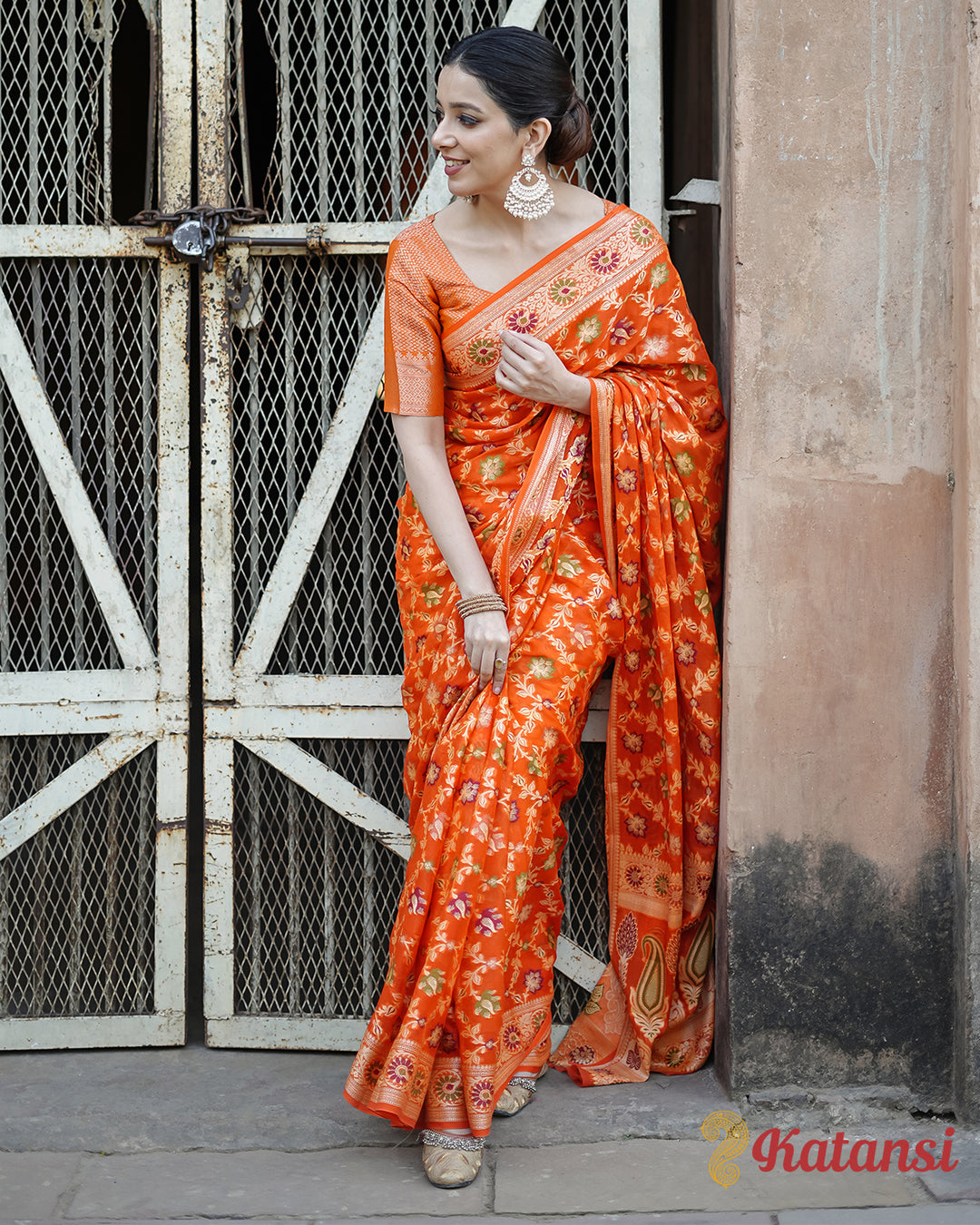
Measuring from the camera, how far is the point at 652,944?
2.71m

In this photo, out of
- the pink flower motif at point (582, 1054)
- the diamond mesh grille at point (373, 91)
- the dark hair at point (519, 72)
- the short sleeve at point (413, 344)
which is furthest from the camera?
the diamond mesh grille at point (373, 91)

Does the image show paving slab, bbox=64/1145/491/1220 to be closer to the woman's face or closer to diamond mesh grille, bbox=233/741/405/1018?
diamond mesh grille, bbox=233/741/405/1018

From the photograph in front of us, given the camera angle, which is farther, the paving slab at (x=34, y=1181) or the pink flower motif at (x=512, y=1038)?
the pink flower motif at (x=512, y=1038)

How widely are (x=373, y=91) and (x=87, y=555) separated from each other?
51.0 inches

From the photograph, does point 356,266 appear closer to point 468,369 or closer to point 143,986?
point 468,369

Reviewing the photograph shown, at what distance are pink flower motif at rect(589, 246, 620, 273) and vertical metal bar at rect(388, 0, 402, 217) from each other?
612 millimetres

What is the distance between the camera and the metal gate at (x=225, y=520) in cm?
288

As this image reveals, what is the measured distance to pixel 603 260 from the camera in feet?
8.20

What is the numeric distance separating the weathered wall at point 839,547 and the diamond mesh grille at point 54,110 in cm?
148

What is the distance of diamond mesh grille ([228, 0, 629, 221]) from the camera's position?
2.86 m

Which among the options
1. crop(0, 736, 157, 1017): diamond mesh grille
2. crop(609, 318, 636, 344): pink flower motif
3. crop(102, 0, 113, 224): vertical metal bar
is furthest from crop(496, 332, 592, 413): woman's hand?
crop(0, 736, 157, 1017): diamond mesh grille

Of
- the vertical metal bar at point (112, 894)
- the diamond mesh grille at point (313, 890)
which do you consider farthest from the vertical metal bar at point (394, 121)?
the vertical metal bar at point (112, 894)

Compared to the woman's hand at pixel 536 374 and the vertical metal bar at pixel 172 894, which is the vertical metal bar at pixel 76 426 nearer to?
the vertical metal bar at pixel 172 894

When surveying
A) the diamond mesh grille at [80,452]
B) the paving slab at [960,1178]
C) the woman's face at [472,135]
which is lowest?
the paving slab at [960,1178]
